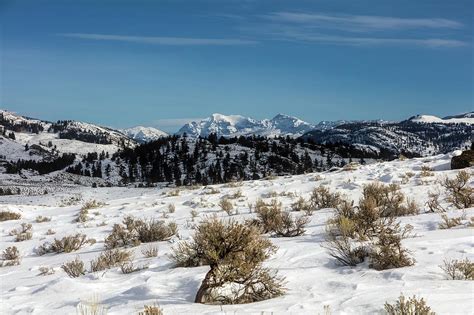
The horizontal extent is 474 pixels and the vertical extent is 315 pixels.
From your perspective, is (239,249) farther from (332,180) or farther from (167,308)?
(332,180)

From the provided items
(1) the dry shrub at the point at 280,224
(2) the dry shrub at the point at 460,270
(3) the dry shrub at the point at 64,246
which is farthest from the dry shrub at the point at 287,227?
(3) the dry shrub at the point at 64,246

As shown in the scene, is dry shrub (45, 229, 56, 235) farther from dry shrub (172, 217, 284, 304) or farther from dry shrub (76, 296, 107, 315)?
dry shrub (172, 217, 284, 304)

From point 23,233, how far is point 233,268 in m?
10.4

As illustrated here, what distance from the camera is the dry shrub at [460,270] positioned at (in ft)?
15.6

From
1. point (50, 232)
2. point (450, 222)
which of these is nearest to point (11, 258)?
point (50, 232)

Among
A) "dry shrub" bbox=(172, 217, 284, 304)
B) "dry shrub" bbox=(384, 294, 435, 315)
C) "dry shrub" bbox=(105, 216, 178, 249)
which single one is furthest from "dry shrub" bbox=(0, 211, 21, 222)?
"dry shrub" bbox=(384, 294, 435, 315)

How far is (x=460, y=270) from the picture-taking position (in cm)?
485

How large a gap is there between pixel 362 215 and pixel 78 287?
197 inches

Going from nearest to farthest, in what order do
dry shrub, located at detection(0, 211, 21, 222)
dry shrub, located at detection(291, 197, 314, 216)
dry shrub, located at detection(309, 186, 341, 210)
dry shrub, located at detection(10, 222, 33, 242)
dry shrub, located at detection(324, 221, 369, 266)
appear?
dry shrub, located at detection(324, 221, 369, 266)
dry shrub, located at detection(291, 197, 314, 216)
dry shrub, located at detection(309, 186, 341, 210)
dry shrub, located at detection(10, 222, 33, 242)
dry shrub, located at detection(0, 211, 21, 222)

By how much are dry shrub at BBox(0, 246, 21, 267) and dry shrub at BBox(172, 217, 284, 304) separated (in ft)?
19.8

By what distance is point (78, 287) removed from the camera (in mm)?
5969

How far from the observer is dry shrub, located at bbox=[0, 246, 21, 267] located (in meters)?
9.38

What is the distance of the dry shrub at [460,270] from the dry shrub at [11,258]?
871cm

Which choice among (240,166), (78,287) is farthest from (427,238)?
(240,166)
